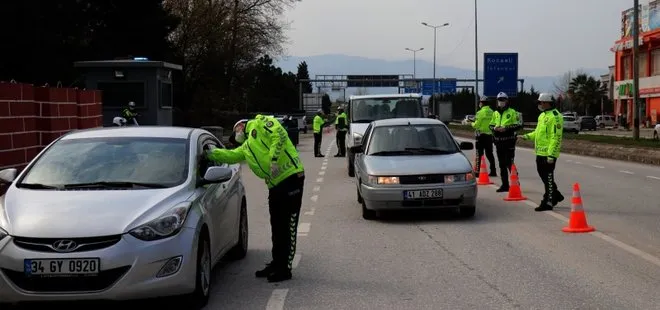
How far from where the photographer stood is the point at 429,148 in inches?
463

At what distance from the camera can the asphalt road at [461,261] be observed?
6.34 meters

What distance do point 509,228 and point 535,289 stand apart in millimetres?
3588

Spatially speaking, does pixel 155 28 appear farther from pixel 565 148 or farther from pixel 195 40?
pixel 565 148

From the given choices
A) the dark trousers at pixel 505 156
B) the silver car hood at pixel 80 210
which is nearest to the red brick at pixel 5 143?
the silver car hood at pixel 80 210

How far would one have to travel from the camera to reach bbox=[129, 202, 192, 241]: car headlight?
217 inches

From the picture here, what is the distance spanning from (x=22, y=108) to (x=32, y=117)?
1.57ft

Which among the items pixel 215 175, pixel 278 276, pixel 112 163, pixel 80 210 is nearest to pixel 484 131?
pixel 278 276

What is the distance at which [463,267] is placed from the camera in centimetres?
764

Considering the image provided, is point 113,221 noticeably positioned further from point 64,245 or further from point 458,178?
point 458,178

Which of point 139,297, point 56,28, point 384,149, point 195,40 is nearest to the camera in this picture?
point 139,297

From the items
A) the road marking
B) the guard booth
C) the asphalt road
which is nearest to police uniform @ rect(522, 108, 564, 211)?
the asphalt road

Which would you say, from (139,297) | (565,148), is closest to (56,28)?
(565,148)

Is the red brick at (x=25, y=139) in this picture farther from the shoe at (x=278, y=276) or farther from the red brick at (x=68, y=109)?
the shoe at (x=278, y=276)

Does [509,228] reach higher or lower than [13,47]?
lower
